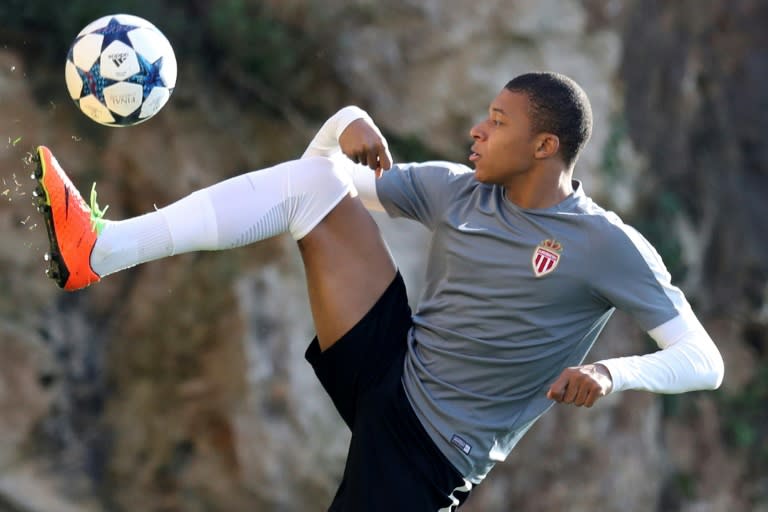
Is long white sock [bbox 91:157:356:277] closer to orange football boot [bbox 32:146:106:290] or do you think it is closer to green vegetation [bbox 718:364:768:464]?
orange football boot [bbox 32:146:106:290]

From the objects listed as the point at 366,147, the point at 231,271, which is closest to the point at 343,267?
the point at 366,147

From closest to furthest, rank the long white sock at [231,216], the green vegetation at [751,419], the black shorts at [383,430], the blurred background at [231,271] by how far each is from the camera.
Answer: the long white sock at [231,216] → the black shorts at [383,430] → the blurred background at [231,271] → the green vegetation at [751,419]

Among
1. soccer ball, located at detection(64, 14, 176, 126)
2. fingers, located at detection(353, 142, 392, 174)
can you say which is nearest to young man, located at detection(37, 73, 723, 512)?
fingers, located at detection(353, 142, 392, 174)

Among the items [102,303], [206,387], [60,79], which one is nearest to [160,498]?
[206,387]

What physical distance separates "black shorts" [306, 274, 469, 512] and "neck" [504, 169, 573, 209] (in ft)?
1.50

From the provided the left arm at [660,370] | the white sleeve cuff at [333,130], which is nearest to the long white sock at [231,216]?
the white sleeve cuff at [333,130]

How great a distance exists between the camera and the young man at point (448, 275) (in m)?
3.46

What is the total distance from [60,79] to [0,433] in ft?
6.17

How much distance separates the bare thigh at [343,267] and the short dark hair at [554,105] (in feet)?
1.87

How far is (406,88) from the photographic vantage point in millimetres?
7184

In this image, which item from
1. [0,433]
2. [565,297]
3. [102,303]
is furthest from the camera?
[102,303]

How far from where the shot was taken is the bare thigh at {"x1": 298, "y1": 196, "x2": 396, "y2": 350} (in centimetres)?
359

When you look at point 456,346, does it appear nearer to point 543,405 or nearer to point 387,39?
point 543,405

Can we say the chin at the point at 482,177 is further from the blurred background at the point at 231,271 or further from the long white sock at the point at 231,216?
the blurred background at the point at 231,271
